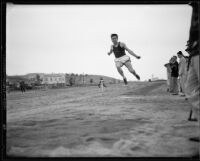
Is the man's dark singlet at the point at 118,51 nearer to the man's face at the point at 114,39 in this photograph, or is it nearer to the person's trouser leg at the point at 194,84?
the man's face at the point at 114,39

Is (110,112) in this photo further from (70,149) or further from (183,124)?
(70,149)

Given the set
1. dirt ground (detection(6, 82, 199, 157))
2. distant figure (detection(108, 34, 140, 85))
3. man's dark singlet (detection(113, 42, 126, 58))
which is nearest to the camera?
dirt ground (detection(6, 82, 199, 157))

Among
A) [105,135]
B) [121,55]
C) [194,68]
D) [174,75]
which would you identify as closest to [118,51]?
[121,55]

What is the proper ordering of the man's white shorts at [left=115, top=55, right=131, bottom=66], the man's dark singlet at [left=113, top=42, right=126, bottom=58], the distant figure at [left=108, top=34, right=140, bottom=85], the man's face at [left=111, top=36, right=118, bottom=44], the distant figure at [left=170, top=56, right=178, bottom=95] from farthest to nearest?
the distant figure at [left=170, top=56, right=178, bottom=95]
the man's white shorts at [left=115, top=55, right=131, bottom=66]
the man's dark singlet at [left=113, top=42, right=126, bottom=58]
the distant figure at [left=108, top=34, right=140, bottom=85]
the man's face at [left=111, top=36, right=118, bottom=44]

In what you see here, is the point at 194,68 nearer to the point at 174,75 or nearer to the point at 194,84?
the point at 194,84

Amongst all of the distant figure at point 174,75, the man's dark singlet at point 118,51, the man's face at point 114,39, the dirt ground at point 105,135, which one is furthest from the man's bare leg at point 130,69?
the distant figure at point 174,75

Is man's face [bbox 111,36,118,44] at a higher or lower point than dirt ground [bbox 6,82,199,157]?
higher

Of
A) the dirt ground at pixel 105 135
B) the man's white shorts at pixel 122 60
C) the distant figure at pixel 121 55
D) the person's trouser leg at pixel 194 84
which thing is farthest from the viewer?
the man's white shorts at pixel 122 60

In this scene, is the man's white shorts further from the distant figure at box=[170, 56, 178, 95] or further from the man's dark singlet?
the distant figure at box=[170, 56, 178, 95]

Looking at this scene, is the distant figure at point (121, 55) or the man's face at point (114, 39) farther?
the distant figure at point (121, 55)

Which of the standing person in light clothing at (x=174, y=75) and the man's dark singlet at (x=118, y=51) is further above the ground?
the man's dark singlet at (x=118, y=51)

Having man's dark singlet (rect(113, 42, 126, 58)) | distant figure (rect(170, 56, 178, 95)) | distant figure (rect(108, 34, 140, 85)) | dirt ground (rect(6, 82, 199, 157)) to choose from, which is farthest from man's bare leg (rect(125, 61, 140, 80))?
distant figure (rect(170, 56, 178, 95))

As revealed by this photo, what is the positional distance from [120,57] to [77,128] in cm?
248

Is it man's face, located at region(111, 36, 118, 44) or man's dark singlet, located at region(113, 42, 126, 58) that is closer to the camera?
man's face, located at region(111, 36, 118, 44)
